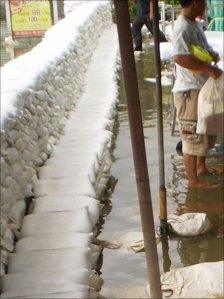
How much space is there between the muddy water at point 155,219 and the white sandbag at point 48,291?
1.28ft

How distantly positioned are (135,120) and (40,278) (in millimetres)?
1279

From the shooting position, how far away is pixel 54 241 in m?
3.48

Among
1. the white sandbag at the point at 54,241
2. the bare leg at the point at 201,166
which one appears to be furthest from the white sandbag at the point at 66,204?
the bare leg at the point at 201,166

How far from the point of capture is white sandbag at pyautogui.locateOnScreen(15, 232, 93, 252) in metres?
3.42

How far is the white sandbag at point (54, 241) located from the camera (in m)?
3.42

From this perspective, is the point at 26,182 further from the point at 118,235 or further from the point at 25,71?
the point at 25,71

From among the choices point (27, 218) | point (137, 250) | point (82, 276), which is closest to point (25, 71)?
point (27, 218)

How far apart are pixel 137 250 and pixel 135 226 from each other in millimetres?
418

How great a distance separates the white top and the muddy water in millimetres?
915

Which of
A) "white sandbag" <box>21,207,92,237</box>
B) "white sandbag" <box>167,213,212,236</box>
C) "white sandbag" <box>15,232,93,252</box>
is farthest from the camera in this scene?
"white sandbag" <box>167,213,212,236</box>

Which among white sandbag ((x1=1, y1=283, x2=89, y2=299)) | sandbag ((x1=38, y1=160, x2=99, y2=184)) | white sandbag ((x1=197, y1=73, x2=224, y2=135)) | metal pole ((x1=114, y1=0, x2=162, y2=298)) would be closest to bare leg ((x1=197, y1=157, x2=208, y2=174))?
white sandbag ((x1=197, y1=73, x2=224, y2=135))

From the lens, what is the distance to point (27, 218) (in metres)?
3.80

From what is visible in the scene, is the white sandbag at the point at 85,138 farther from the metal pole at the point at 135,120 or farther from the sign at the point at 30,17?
the sign at the point at 30,17

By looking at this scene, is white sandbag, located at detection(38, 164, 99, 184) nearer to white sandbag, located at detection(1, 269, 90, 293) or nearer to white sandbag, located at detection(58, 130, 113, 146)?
white sandbag, located at detection(58, 130, 113, 146)
